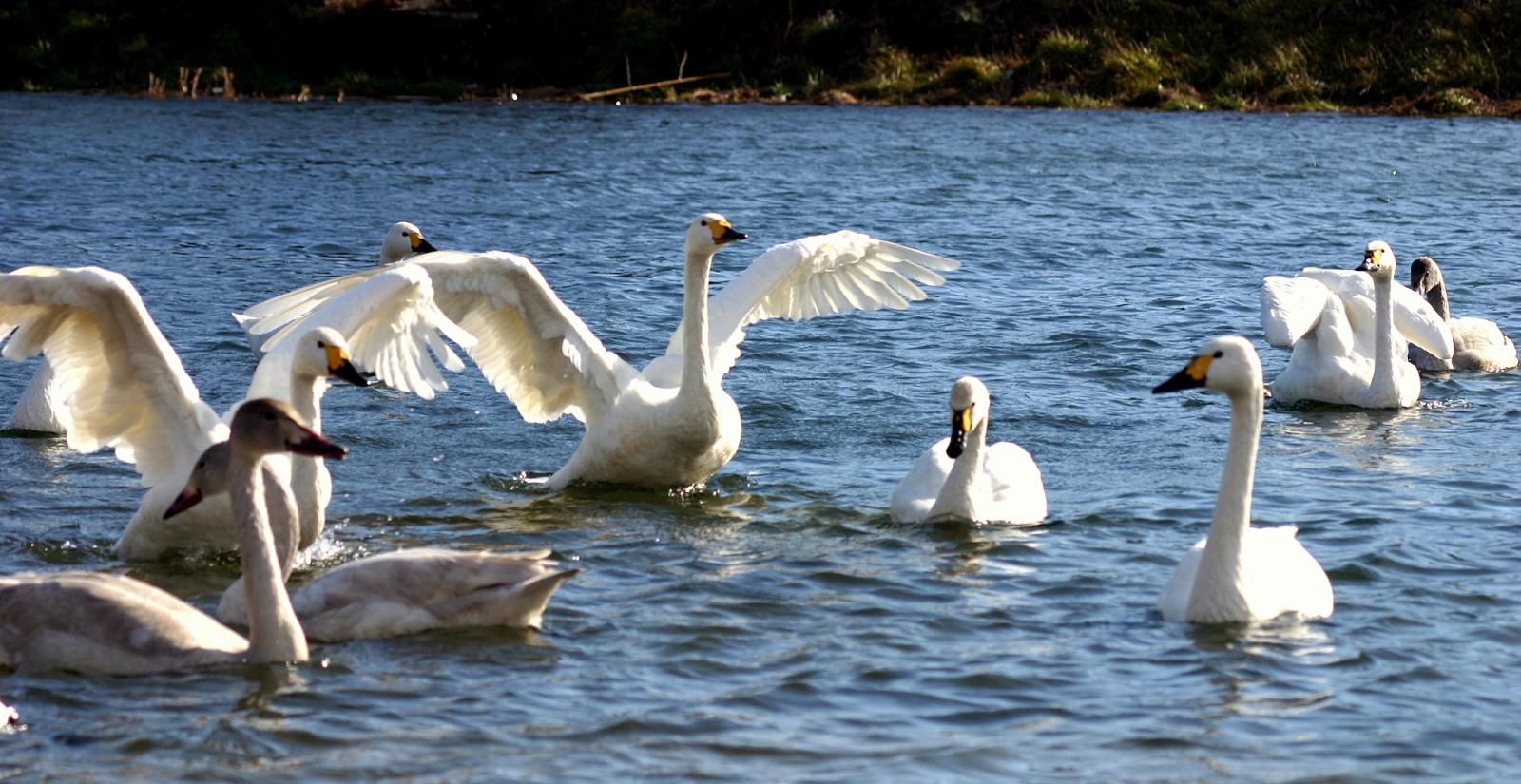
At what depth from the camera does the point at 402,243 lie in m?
14.0

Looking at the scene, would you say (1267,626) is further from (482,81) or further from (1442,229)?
(482,81)

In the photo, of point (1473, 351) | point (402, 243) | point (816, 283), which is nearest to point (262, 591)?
point (816, 283)

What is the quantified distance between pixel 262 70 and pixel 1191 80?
64.4 feet

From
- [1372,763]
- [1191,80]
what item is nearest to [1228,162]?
[1191,80]

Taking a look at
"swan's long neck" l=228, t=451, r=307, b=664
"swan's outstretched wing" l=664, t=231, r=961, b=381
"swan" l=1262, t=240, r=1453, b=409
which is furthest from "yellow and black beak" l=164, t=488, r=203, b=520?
"swan" l=1262, t=240, r=1453, b=409

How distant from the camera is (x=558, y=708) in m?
6.45

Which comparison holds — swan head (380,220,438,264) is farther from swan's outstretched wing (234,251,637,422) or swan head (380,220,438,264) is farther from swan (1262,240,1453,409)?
swan (1262,240,1453,409)

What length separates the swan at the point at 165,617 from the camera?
6.67 metres

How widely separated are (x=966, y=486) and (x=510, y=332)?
2611 millimetres

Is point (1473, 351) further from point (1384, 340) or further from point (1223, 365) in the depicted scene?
point (1223, 365)

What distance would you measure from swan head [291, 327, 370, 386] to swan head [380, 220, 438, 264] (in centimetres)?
620

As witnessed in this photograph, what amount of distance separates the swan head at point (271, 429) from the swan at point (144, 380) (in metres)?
0.89

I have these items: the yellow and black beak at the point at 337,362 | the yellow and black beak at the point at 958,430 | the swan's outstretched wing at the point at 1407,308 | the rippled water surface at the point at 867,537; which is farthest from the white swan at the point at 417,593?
the swan's outstretched wing at the point at 1407,308

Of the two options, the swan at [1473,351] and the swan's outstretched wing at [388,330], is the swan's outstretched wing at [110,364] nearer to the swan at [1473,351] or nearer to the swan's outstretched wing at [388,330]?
the swan's outstretched wing at [388,330]
